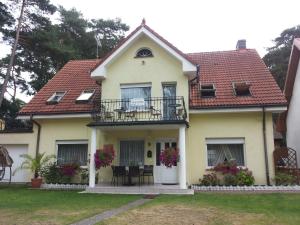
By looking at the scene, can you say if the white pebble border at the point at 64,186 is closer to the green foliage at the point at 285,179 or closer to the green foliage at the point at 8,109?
the green foliage at the point at 285,179

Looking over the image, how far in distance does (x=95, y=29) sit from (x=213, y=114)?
88.2ft

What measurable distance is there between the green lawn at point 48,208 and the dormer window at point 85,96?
6477 mm

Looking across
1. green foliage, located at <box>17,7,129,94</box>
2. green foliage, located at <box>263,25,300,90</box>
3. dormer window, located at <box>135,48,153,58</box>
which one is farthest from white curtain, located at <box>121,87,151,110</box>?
green foliage, located at <box>263,25,300,90</box>

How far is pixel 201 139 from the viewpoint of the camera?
16.7 meters

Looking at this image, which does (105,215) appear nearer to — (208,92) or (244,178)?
(244,178)

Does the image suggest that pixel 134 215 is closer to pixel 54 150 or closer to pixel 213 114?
pixel 213 114

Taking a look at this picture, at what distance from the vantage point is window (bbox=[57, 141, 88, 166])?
706 inches

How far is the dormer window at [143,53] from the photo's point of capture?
58.2 feet

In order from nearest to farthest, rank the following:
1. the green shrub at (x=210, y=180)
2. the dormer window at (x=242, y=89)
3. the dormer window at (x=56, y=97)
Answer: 1. the green shrub at (x=210, y=180)
2. the dormer window at (x=242, y=89)
3. the dormer window at (x=56, y=97)

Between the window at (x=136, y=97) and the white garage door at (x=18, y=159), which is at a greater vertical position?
the window at (x=136, y=97)

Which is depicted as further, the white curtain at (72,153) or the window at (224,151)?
the white curtain at (72,153)

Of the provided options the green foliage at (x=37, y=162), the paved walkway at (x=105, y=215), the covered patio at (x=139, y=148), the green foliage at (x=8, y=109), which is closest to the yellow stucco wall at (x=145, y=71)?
the covered patio at (x=139, y=148)

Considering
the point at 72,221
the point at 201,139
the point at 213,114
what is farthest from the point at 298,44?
the point at 72,221

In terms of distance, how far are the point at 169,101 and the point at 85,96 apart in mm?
5050
